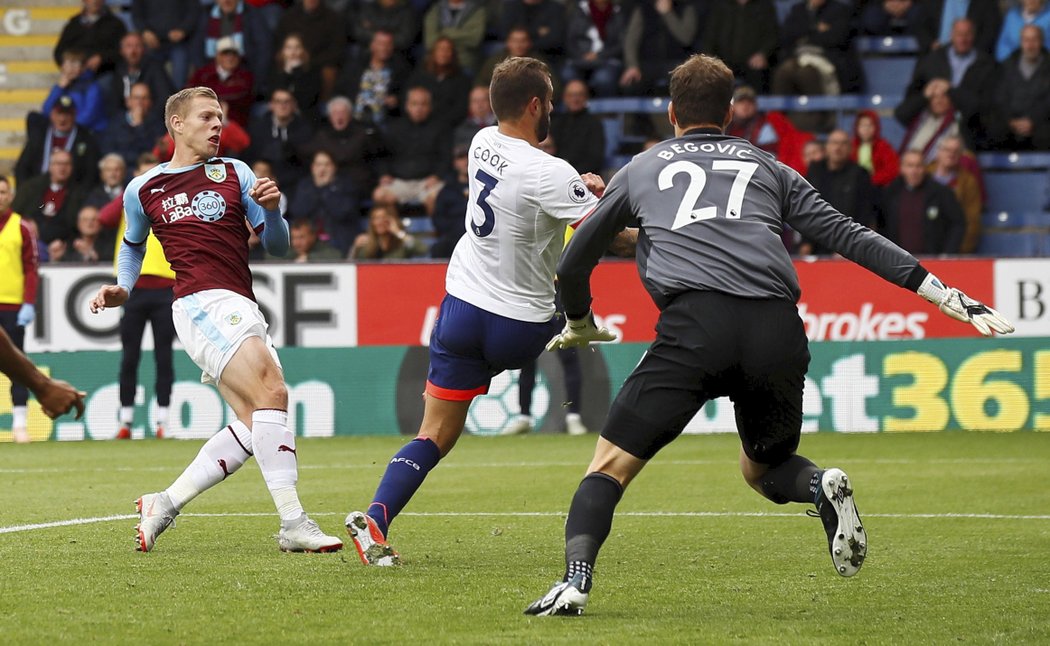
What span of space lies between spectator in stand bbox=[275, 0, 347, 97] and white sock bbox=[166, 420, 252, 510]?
12752 mm

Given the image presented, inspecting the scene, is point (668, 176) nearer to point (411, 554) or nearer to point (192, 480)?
point (411, 554)

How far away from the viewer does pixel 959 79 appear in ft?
60.3

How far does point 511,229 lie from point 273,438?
4.70 feet

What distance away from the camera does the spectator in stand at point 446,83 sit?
1895cm

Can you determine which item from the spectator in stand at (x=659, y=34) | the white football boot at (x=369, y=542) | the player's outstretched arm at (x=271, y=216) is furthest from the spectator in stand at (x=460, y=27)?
the white football boot at (x=369, y=542)

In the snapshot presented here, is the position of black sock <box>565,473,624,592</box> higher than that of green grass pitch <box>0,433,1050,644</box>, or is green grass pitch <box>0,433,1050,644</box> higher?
black sock <box>565,473,624,592</box>

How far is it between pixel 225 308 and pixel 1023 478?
6.02 m

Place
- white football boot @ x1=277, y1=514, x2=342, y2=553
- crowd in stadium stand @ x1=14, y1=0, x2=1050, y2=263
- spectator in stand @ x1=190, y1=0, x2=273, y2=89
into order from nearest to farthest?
white football boot @ x1=277, y1=514, x2=342, y2=553, crowd in stadium stand @ x1=14, y1=0, x2=1050, y2=263, spectator in stand @ x1=190, y1=0, x2=273, y2=89

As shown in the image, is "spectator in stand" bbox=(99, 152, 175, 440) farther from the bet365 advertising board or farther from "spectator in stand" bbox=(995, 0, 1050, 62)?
"spectator in stand" bbox=(995, 0, 1050, 62)

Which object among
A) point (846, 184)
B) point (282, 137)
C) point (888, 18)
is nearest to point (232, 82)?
point (282, 137)

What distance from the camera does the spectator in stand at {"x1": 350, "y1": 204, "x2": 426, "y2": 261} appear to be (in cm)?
1700

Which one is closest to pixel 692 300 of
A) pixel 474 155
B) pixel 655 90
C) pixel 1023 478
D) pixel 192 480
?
pixel 474 155

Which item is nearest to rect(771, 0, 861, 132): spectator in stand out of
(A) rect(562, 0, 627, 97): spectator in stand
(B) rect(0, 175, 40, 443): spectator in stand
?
(A) rect(562, 0, 627, 97): spectator in stand

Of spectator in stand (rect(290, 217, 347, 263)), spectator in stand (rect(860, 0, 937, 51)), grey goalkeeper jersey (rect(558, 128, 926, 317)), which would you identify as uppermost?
grey goalkeeper jersey (rect(558, 128, 926, 317))
